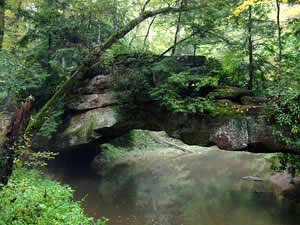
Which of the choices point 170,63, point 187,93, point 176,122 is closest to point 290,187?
point 176,122

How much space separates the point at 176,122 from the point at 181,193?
3283 mm

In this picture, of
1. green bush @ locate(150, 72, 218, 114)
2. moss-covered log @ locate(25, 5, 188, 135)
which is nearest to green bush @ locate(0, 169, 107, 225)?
green bush @ locate(150, 72, 218, 114)

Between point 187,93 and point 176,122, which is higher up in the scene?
point 187,93

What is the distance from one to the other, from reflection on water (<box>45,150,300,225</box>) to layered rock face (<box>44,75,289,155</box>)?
7.34 ft

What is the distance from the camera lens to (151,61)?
10633 mm

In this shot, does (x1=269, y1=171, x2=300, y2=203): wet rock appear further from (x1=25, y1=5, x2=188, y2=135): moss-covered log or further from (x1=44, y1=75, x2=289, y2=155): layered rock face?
(x1=25, y1=5, x2=188, y2=135): moss-covered log

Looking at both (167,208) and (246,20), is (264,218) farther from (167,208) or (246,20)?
(246,20)

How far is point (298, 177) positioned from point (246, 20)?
278 inches

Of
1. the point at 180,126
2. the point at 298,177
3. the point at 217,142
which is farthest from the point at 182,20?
the point at 298,177

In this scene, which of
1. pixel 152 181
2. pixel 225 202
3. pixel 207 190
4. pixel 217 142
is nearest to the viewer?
pixel 217 142

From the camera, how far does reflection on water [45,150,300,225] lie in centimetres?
816

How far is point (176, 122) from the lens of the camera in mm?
9914

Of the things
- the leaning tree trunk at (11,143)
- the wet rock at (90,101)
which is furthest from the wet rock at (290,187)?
the leaning tree trunk at (11,143)

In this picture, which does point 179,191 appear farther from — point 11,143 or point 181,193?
point 11,143
